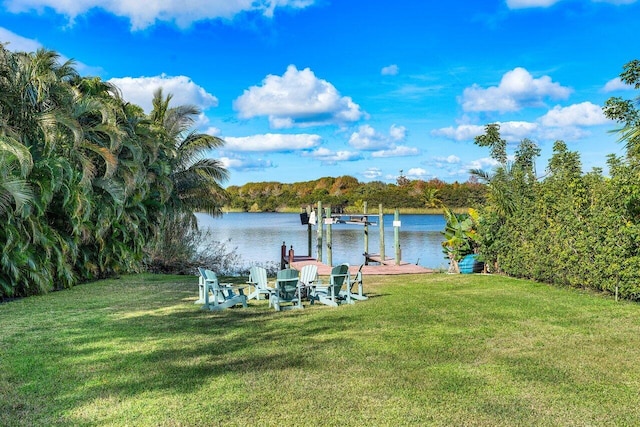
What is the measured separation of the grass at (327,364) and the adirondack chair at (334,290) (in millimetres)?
667

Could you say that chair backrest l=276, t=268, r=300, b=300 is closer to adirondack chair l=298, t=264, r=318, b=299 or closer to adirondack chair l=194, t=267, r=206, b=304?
adirondack chair l=298, t=264, r=318, b=299

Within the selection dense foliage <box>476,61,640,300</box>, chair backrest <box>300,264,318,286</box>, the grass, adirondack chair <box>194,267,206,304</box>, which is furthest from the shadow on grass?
dense foliage <box>476,61,640,300</box>

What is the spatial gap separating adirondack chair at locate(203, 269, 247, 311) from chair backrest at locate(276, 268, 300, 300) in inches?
29.9

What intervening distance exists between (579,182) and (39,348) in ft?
33.3

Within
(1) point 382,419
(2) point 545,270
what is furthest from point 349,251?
(1) point 382,419

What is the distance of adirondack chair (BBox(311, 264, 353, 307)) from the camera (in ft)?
33.2

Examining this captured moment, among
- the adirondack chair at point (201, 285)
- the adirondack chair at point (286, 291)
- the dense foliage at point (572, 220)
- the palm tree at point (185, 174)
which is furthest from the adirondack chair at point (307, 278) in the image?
the palm tree at point (185, 174)

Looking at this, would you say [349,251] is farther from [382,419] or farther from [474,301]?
[382,419]

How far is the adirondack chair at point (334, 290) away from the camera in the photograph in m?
10.1

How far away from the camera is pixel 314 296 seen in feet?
34.4

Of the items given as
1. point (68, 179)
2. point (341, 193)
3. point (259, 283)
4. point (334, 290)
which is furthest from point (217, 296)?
point (341, 193)

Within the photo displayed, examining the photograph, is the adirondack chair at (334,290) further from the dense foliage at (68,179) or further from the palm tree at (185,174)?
the palm tree at (185,174)

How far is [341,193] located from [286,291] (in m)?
46.8

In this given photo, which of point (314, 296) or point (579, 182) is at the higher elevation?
point (579, 182)
